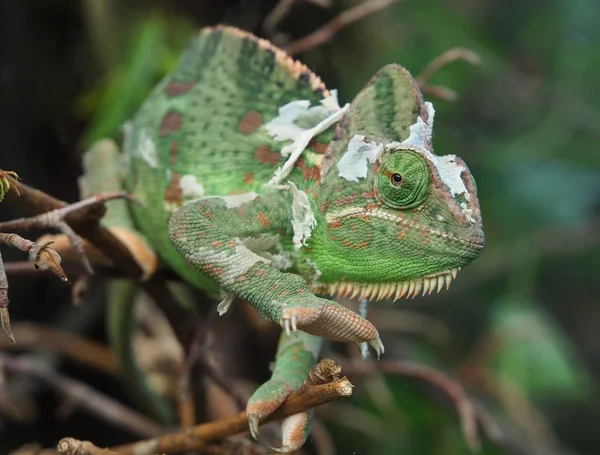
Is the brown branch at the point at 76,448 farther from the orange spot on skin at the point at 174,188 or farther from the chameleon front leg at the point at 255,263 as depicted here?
the orange spot on skin at the point at 174,188

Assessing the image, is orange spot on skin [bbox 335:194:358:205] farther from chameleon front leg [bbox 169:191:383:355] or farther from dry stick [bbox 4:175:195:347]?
dry stick [bbox 4:175:195:347]

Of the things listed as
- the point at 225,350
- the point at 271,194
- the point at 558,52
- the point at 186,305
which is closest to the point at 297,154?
the point at 271,194

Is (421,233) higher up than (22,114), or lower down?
higher up

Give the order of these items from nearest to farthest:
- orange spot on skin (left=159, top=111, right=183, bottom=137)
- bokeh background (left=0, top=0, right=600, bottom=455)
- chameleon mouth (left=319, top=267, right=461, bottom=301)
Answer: chameleon mouth (left=319, top=267, right=461, bottom=301)
orange spot on skin (left=159, top=111, right=183, bottom=137)
bokeh background (left=0, top=0, right=600, bottom=455)

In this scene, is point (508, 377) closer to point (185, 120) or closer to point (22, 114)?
point (185, 120)

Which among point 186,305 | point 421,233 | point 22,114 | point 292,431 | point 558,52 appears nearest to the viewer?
point 421,233

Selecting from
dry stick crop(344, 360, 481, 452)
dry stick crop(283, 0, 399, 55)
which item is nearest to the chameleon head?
dry stick crop(283, 0, 399, 55)

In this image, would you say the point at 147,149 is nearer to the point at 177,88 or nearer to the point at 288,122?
the point at 177,88
